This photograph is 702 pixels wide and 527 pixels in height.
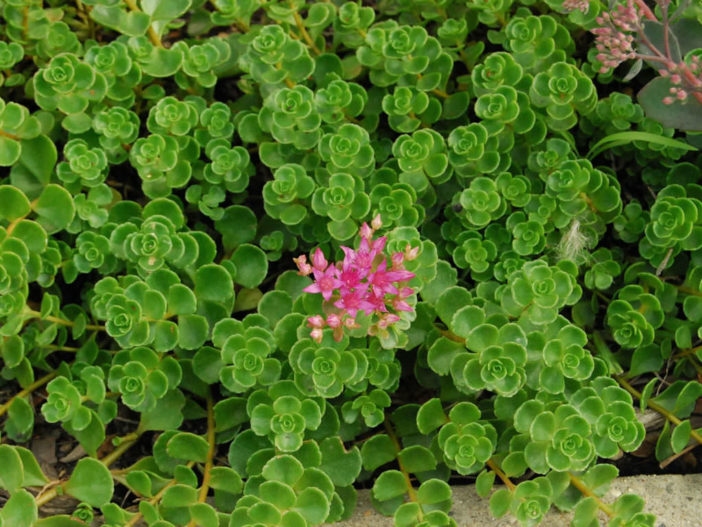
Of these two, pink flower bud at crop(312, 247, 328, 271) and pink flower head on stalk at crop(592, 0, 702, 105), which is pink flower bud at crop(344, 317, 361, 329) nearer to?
pink flower bud at crop(312, 247, 328, 271)

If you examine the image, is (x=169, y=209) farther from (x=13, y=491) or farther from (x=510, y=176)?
(x=510, y=176)

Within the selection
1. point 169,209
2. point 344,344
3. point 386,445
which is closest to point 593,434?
point 386,445

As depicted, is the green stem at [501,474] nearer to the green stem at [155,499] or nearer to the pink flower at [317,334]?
the pink flower at [317,334]

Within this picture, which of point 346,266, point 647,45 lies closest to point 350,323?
point 346,266

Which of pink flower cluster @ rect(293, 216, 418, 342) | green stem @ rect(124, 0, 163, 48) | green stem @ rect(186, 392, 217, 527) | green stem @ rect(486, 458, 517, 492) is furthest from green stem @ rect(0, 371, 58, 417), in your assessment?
green stem @ rect(486, 458, 517, 492)

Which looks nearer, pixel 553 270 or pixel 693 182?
pixel 553 270

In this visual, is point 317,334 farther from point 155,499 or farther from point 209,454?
point 155,499

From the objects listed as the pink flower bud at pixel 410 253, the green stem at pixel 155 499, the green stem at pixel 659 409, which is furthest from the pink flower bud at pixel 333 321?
the green stem at pixel 659 409
